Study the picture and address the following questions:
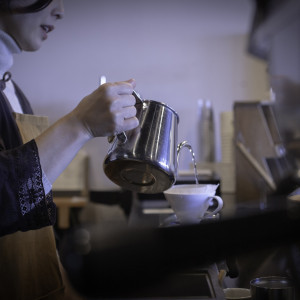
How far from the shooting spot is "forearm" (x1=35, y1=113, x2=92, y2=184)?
815mm

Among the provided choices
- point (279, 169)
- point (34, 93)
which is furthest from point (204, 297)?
point (34, 93)

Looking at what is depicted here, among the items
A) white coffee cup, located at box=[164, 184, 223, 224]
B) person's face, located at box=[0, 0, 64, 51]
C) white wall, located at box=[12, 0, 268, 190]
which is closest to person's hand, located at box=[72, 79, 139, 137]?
white coffee cup, located at box=[164, 184, 223, 224]

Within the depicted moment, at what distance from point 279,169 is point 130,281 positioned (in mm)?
1623

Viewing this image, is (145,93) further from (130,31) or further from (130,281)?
(130,281)

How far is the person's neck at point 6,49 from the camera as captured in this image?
1148 millimetres

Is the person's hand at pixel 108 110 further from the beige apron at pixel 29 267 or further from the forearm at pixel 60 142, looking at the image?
the beige apron at pixel 29 267

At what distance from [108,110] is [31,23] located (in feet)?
1.46

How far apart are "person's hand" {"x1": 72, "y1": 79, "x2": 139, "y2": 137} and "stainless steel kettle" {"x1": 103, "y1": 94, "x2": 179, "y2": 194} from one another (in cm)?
6

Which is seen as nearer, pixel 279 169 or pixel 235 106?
pixel 279 169

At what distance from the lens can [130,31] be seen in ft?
9.39

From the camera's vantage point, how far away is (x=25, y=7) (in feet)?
3.36

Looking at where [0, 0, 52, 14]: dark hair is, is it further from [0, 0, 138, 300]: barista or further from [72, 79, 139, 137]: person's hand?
[72, 79, 139, 137]: person's hand

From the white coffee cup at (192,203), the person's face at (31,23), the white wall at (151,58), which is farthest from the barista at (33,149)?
the white wall at (151,58)

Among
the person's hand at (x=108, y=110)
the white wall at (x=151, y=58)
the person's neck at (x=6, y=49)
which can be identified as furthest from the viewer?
the white wall at (x=151, y=58)
